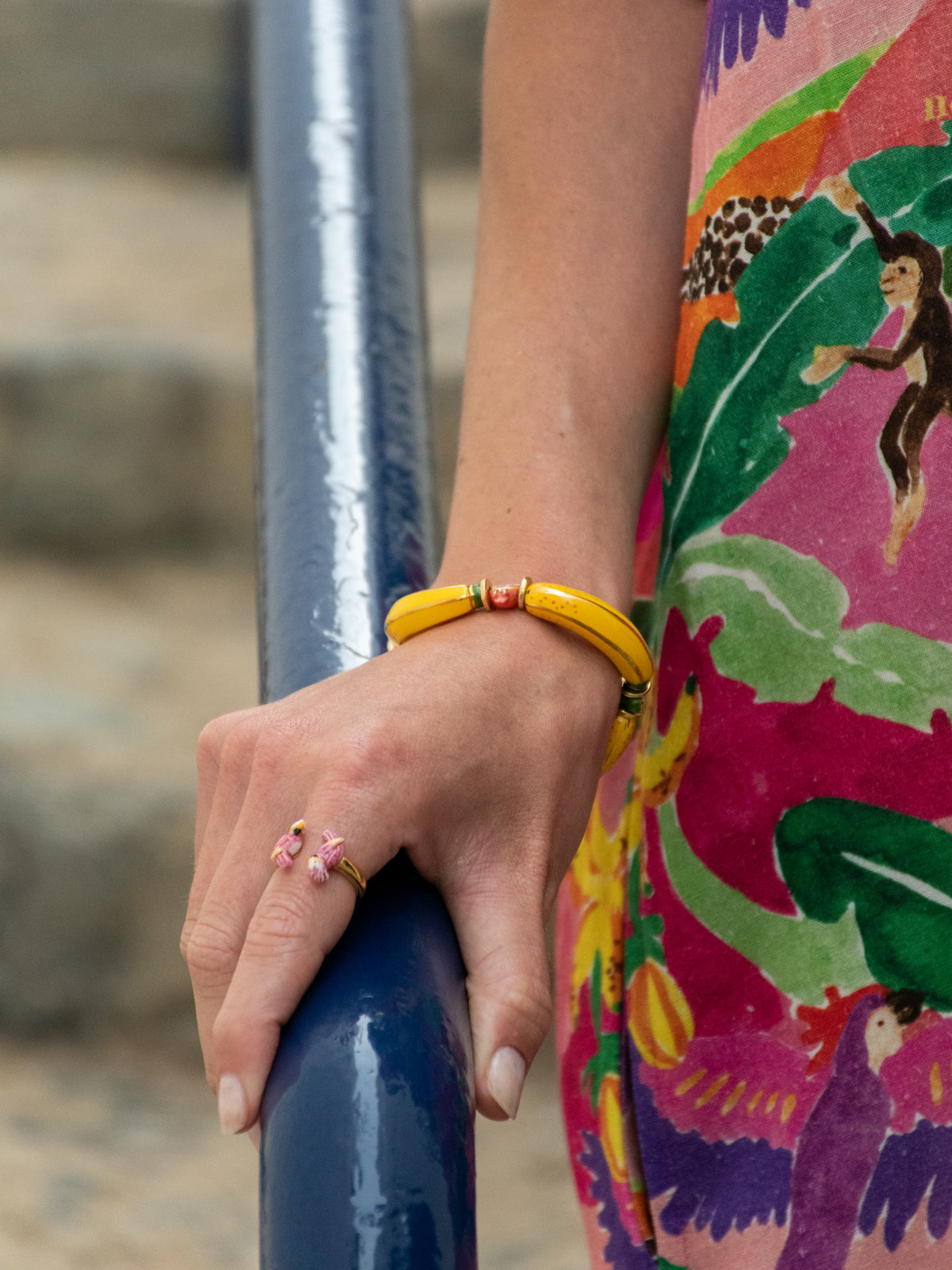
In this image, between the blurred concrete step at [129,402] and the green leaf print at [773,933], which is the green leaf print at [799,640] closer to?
the green leaf print at [773,933]

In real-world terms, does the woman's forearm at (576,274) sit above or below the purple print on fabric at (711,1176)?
A: above

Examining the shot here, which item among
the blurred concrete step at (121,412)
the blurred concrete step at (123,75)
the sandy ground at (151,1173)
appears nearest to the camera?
the sandy ground at (151,1173)

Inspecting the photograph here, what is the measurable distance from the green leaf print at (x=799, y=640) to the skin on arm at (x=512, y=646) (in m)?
0.04

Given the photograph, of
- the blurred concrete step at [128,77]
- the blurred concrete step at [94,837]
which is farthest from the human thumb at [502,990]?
the blurred concrete step at [128,77]

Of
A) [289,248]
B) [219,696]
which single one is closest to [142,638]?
[219,696]

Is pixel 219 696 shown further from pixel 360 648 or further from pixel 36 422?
pixel 360 648

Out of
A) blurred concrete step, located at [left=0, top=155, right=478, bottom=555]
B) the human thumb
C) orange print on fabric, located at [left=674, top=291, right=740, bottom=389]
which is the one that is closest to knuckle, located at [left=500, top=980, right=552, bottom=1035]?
the human thumb

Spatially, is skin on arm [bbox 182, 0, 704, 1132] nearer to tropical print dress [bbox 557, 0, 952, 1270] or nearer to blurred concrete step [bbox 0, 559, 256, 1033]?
tropical print dress [bbox 557, 0, 952, 1270]

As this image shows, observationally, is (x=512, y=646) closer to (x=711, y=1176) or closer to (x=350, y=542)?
(x=350, y=542)

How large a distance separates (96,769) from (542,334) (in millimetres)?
753

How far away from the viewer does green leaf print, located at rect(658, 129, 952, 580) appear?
0.40 meters

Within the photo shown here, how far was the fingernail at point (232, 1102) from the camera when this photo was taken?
297 mm

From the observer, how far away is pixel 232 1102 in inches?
11.7

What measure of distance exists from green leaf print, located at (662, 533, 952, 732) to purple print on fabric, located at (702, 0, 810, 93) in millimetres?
155
